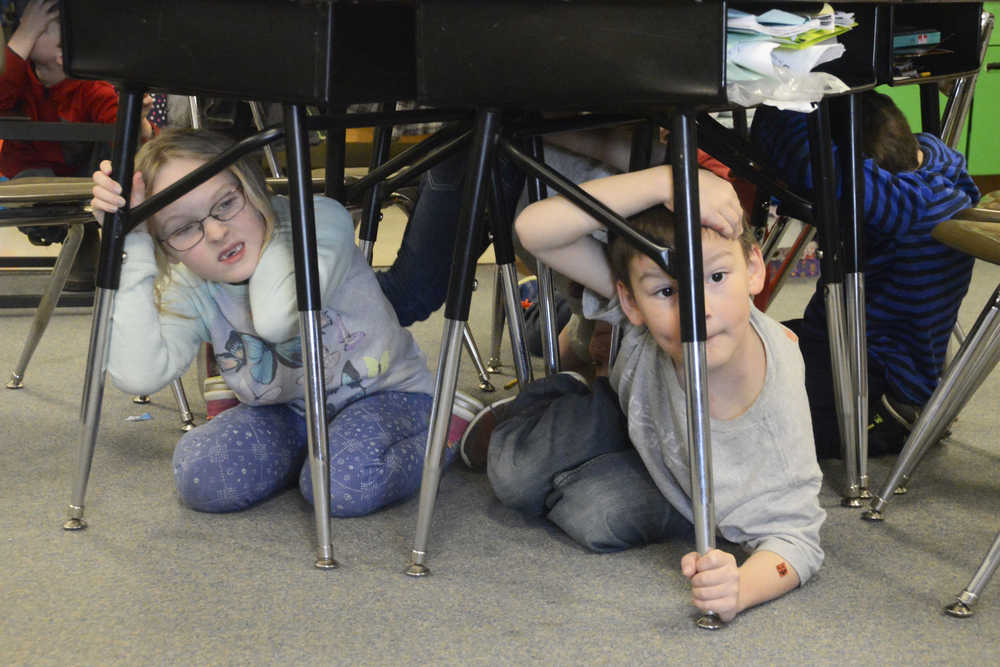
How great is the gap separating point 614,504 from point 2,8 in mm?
2011

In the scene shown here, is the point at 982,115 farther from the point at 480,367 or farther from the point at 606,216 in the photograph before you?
the point at 606,216

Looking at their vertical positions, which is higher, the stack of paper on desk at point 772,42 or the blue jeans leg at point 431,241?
the stack of paper on desk at point 772,42

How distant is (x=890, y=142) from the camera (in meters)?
1.57

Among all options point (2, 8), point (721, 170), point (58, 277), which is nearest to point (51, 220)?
point (58, 277)

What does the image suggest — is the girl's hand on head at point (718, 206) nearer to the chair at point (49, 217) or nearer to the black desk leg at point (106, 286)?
the black desk leg at point (106, 286)

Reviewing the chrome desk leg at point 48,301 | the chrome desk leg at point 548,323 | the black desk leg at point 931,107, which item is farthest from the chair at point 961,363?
the chrome desk leg at point 48,301

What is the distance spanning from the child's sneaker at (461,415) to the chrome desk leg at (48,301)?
850mm

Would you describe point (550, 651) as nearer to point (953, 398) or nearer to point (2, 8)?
point (953, 398)

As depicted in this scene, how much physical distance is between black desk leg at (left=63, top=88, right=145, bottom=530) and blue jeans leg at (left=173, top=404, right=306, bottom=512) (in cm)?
12

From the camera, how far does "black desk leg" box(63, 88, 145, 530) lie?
4.14 ft

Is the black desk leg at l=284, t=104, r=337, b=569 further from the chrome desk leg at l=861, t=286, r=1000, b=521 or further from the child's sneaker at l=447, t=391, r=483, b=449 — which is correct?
the chrome desk leg at l=861, t=286, r=1000, b=521

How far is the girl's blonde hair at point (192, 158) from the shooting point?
135 cm

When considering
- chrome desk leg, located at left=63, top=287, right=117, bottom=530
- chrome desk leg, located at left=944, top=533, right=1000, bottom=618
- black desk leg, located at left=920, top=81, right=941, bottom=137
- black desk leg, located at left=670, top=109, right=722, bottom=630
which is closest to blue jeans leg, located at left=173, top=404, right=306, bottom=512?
chrome desk leg, located at left=63, top=287, right=117, bottom=530

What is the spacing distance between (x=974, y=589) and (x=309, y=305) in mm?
727
